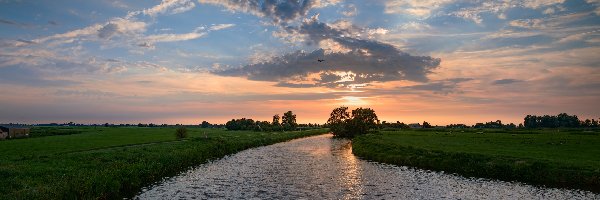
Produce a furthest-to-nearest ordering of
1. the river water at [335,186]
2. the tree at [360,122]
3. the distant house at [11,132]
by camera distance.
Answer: the tree at [360,122] → the distant house at [11,132] → the river water at [335,186]

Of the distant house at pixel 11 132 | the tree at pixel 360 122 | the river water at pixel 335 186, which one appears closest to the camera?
the river water at pixel 335 186

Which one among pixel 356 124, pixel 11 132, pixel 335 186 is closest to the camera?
pixel 335 186

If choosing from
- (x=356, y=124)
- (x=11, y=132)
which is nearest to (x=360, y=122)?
(x=356, y=124)

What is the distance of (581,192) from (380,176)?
1842cm

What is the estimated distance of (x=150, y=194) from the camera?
33.5 m

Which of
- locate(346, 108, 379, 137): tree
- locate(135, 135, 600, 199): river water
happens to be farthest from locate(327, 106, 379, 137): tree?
locate(135, 135, 600, 199): river water

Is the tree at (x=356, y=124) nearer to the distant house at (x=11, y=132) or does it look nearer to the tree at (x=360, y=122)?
the tree at (x=360, y=122)

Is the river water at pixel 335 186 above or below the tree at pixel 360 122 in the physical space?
below

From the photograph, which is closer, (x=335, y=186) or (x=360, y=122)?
(x=335, y=186)

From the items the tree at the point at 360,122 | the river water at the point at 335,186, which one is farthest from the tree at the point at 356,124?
the river water at the point at 335,186

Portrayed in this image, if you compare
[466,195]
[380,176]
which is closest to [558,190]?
[466,195]

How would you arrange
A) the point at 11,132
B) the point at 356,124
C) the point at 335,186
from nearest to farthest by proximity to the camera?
the point at 335,186 → the point at 11,132 → the point at 356,124

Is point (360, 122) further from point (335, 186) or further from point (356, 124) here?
point (335, 186)

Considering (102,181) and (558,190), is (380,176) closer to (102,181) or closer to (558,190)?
(558,190)
